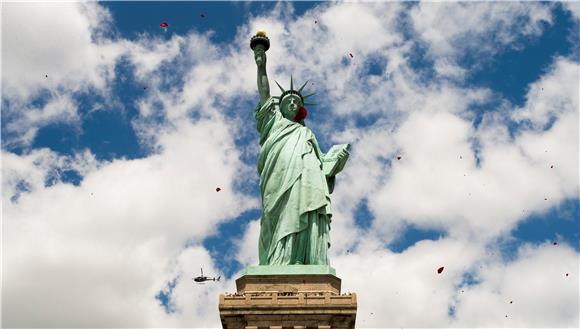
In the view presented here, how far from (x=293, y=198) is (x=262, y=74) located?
5.45m

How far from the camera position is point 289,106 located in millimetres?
25625

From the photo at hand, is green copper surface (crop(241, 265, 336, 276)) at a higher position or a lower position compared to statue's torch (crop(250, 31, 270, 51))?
lower

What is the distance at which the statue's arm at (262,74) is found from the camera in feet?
85.1

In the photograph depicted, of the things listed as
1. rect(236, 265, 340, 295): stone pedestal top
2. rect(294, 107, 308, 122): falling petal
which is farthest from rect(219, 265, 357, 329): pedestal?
rect(294, 107, 308, 122): falling petal

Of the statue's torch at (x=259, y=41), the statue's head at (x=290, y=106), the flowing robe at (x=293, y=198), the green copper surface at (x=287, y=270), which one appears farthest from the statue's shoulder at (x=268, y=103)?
the green copper surface at (x=287, y=270)

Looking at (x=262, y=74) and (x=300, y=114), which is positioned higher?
(x=262, y=74)

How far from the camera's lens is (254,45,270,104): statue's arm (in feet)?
85.1

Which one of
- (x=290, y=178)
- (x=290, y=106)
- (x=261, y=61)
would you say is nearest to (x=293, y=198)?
(x=290, y=178)

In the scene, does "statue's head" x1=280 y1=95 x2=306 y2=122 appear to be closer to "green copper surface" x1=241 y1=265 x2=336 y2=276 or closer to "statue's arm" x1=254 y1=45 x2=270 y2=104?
"statue's arm" x1=254 y1=45 x2=270 y2=104

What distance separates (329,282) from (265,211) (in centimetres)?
350

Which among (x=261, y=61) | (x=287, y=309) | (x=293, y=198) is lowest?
(x=287, y=309)

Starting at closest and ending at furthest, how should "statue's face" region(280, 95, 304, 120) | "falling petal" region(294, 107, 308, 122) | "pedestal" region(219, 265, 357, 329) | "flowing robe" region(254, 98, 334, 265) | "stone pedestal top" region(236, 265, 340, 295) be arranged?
"pedestal" region(219, 265, 357, 329), "stone pedestal top" region(236, 265, 340, 295), "flowing robe" region(254, 98, 334, 265), "statue's face" region(280, 95, 304, 120), "falling petal" region(294, 107, 308, 122)

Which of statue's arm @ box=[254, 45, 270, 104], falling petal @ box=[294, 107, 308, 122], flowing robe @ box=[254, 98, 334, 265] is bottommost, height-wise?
flowing robe @ box=[254, 98, 334, 265]

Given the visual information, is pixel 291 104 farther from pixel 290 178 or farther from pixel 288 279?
pixel 288 279
